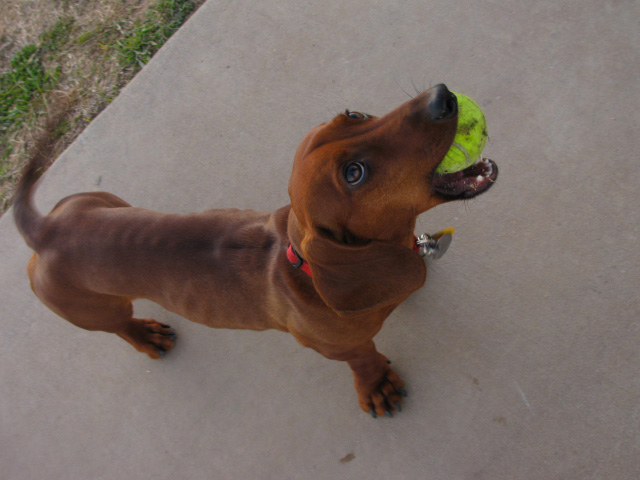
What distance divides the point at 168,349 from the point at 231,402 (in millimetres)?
598

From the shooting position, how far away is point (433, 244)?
2799mm

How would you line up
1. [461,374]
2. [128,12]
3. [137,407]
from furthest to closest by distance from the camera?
[128,12], [137,407], [461,374]

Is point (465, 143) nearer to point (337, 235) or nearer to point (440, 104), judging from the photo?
point (440, 104)

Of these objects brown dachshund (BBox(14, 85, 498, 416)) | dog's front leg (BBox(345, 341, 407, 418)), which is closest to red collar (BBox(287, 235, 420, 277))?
brown dachshund (BBox(14, 85, 498, 416))

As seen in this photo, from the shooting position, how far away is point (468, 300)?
10.3 ft

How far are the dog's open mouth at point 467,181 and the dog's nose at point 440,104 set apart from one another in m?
0.25

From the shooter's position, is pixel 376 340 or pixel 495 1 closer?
pixel 376 340

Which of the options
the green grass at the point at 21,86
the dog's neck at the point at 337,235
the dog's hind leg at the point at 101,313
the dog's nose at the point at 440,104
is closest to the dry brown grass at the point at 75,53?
the green grass at the point at 21,86

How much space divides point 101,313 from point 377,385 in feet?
5.60

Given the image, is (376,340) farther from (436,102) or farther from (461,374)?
(436,102)

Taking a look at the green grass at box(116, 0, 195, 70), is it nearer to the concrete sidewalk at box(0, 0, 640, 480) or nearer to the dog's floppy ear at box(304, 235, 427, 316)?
the concrete sidewalk at box(0, 0, 640, 480)

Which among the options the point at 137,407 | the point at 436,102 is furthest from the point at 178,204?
the point at 436,102

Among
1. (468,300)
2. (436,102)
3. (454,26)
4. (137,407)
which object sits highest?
(436,102)

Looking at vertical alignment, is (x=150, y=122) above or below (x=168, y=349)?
above
